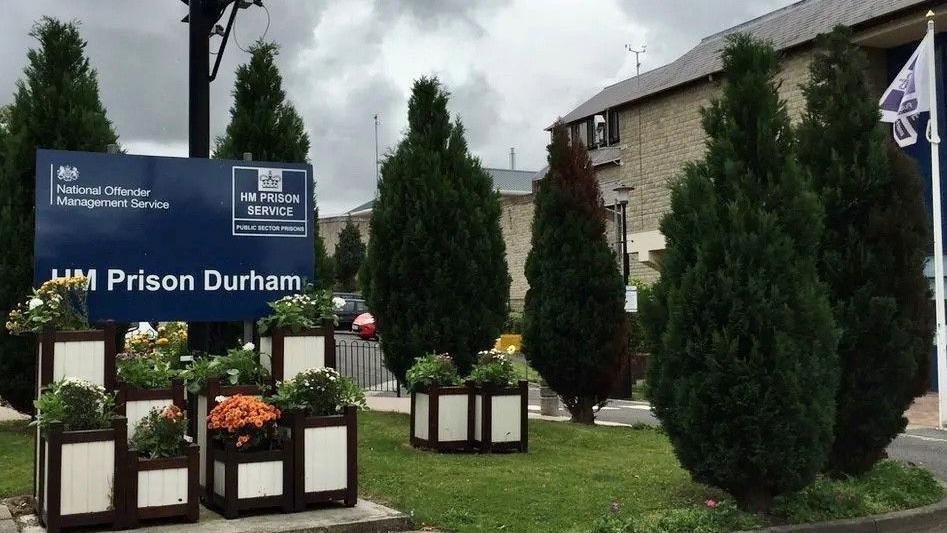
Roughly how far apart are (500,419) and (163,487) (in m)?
4.32

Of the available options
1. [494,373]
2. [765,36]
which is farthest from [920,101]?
[765,36]

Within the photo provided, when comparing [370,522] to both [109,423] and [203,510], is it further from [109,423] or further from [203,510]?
[109,423]

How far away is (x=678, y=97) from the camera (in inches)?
1121

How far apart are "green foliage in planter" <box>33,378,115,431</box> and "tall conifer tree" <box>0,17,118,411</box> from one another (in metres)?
5.01

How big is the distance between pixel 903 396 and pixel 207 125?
6386 mm

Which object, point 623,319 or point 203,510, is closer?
point 203,510

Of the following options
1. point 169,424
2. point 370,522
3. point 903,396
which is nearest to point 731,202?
point 903,396

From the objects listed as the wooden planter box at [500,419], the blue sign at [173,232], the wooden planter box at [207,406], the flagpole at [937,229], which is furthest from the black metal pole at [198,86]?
the flagpole at [937,229]

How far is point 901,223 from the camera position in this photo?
26.6 ft

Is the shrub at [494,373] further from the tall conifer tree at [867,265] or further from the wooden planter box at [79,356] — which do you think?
the wooden planter box at [79,356]

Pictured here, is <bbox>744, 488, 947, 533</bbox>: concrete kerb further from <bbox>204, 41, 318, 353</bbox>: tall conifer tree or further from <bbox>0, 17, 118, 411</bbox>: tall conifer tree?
<bbox>0, 17, 118, 411</bbox>: tall conifer tree

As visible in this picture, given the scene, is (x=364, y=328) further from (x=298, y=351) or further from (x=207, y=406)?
(x=207, y=406)

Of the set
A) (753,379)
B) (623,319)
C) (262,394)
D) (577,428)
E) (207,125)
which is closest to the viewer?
(753,379)

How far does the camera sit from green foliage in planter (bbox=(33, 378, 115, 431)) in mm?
6023
